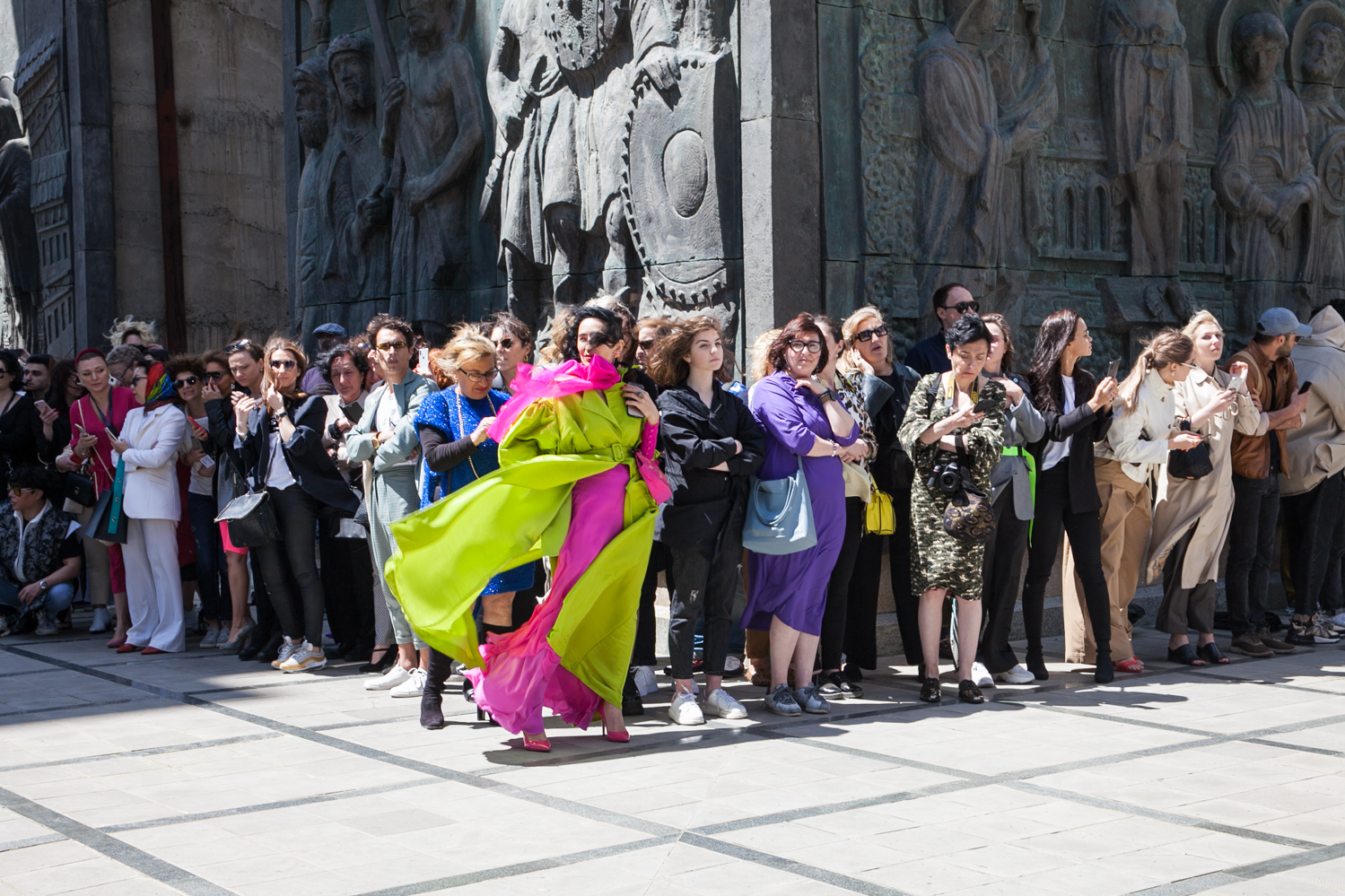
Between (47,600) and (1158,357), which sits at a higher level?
(1158,357)

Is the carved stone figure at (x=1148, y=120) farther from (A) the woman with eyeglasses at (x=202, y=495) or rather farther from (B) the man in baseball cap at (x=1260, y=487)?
(A) the woman with eyeglasses at (x=202, y=495)

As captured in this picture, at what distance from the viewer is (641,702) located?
7.18m

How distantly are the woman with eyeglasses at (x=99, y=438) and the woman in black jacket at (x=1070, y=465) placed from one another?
572cm

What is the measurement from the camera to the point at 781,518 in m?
6.90

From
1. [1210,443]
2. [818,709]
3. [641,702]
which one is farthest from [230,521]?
[1210,443]

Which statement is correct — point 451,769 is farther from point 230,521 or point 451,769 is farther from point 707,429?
point 230,521

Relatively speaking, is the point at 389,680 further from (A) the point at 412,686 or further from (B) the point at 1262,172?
(B) the point at 1262,172

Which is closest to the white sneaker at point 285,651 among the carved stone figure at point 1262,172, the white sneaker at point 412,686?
the white sneaker at point 412,686

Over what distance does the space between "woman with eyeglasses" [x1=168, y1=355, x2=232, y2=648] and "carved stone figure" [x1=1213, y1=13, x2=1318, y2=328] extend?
7086 mm

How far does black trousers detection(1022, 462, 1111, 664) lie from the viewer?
301 inches

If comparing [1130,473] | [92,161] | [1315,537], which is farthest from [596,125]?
[92,161]

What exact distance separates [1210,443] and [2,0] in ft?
50.6

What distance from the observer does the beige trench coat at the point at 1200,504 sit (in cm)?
823

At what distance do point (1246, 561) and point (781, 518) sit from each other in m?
3.25
